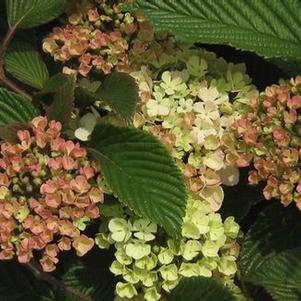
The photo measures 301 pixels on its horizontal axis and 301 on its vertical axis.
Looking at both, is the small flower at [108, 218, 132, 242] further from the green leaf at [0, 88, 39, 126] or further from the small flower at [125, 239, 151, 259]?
the green leaf at [0, 88, 39, 126]

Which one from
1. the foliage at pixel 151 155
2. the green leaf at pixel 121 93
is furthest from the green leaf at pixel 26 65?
the green leaf at pixel 121 93

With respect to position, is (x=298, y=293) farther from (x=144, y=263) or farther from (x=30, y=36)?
(x=30, y=36)

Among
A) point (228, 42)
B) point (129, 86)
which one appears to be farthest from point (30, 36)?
point (228, 42)

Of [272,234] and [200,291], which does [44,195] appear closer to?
[200,291]

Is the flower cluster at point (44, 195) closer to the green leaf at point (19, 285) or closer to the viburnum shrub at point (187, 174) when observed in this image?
the viburnum shrub at point (187, 174)

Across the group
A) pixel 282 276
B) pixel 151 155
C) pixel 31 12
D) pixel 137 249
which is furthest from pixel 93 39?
pixel 282 276
